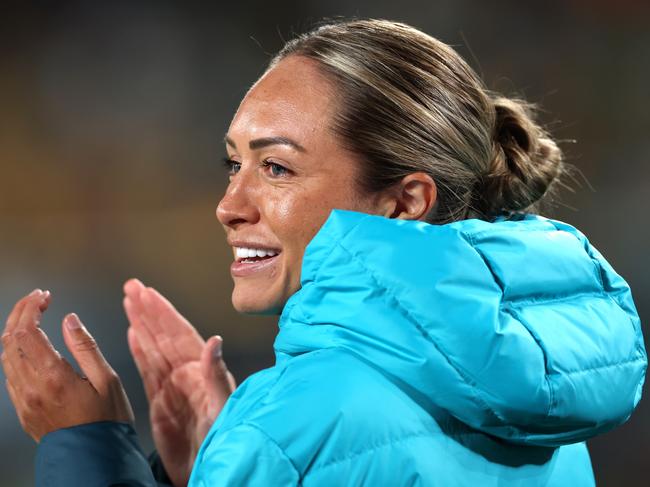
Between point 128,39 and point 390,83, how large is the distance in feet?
10.5

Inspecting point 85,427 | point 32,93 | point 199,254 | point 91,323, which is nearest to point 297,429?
point 85,427

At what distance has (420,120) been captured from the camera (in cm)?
104

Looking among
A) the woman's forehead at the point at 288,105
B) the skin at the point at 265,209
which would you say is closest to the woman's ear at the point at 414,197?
the skin at the point at 265,209

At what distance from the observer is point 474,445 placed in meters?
0.85

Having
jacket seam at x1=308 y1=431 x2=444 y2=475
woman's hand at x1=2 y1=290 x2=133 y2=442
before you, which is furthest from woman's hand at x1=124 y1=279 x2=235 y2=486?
jacket seam at x1=308 y1=431 x2=444 y2=475

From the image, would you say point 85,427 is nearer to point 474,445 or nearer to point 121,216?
point 474,445

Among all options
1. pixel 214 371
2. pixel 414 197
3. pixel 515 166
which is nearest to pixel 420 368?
pixel 414 197

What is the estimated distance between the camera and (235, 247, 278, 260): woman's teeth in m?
1.07

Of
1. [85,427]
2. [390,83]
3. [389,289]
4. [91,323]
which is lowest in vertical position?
[91,323]

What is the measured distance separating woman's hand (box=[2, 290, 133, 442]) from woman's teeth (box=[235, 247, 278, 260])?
0.84ft

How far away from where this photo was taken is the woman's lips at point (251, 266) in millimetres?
1067

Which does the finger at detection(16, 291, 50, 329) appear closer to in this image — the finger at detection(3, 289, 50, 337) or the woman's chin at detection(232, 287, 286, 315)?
the finger at detection(3, 289, 50, 337)

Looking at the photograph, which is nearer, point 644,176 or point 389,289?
point 389,289

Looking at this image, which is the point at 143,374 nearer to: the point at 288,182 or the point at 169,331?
the point at 169,331
